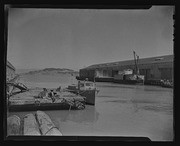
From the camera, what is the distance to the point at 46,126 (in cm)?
183

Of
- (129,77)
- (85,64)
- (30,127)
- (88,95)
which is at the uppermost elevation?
(85,64)

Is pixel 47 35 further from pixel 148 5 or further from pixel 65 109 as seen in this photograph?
pixel 148 5

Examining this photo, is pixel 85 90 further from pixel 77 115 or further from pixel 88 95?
pixel 77 115

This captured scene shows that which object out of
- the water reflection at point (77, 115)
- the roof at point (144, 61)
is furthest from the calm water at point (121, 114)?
the roof at point (144, 61)

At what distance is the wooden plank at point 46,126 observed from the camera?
182 centimetres

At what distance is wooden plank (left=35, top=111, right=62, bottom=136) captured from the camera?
1822 mm

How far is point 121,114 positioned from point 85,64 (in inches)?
19.2

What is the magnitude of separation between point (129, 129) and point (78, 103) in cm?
45

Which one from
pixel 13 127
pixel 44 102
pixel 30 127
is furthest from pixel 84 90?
pixel 13 127

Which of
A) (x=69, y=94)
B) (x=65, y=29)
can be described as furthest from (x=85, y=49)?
(x=69, y=94)

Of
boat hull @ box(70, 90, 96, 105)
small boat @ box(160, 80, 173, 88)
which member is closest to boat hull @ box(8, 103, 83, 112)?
boat hull @ box(70, 90, 96, 105)

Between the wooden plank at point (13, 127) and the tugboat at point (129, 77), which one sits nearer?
the wooden plank at point (13, 127)

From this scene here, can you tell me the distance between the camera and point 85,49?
186cm

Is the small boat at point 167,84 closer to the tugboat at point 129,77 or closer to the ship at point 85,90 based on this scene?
the tugboat at point 129,77
